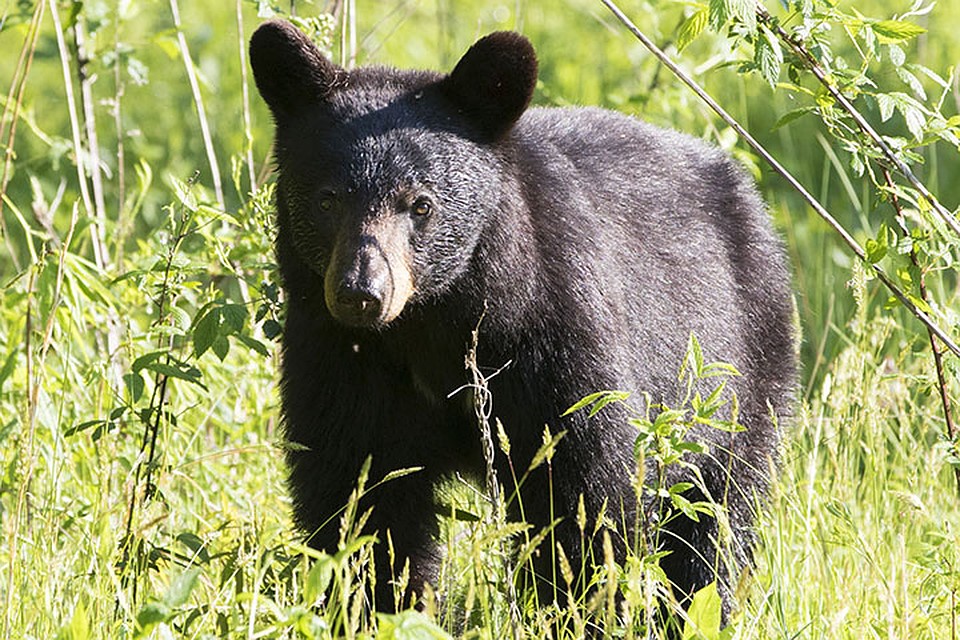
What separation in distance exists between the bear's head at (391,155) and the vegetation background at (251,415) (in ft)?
1.06

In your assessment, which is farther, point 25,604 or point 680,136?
point 680,136

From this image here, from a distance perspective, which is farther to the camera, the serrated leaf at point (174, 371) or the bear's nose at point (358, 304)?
the serrated leaf at point (174, 371)

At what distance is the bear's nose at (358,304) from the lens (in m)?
3.41

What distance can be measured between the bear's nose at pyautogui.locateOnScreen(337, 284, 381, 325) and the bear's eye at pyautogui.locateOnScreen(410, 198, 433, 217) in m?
0.36

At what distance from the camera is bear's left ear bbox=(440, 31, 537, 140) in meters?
3.83

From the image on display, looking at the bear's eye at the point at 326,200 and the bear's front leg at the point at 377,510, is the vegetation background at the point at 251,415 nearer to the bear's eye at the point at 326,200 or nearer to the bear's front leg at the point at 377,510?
the bear's front leg at the point at 377,510

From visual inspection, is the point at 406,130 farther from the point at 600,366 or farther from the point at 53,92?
the point at 53,92

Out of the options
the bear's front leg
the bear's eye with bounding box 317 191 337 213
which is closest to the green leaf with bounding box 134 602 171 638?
the bear's front leg

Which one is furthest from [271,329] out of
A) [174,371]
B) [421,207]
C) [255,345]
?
[421,207]

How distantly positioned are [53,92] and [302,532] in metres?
6.33

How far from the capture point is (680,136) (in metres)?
5.00

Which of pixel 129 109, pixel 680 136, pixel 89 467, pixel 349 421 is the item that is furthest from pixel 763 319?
pixel 129 109

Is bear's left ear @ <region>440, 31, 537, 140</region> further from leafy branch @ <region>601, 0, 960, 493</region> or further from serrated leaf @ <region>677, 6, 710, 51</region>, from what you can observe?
serrated leaf @ <region>677, 6, 710, 51</region>

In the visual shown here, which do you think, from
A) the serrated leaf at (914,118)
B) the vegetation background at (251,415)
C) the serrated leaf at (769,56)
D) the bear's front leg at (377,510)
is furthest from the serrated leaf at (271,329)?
the serrated leaf at (914,118)
